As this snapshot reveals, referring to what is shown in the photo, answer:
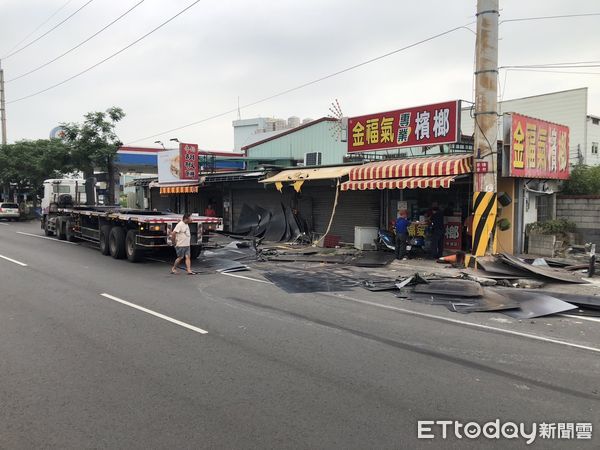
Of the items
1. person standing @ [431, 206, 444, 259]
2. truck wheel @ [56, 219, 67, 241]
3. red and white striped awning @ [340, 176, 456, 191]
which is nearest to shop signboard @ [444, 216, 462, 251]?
person standing @ [431, 206, 444, 259]

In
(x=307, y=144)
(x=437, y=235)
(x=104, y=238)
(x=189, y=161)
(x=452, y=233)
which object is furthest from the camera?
(x=307, y=144)

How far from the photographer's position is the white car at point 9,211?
3744 centimetres

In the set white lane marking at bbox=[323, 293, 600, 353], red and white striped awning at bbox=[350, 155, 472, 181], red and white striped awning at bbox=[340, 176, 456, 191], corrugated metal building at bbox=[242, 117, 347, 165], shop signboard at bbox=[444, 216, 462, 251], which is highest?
corrugated metal building at bbox=[242, 117, 347, 165]

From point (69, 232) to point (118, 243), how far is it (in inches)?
278

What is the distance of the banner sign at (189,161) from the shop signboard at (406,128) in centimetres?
942

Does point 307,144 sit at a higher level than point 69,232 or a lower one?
higher

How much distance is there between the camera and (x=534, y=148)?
47.0 ft

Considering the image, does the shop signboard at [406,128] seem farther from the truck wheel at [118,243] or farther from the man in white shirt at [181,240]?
the truck wheel at [118,243]

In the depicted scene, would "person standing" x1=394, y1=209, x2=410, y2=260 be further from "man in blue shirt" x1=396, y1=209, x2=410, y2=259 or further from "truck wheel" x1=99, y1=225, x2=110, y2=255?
"truck wheel" x1=99, y1=225, x2=110, y2=255

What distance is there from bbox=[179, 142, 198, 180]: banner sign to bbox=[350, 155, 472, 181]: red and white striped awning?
33.3ft

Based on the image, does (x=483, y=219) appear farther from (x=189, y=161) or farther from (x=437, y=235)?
(x=189, y=161)

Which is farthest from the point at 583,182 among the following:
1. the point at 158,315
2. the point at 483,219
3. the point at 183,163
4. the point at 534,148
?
the point at 183,163

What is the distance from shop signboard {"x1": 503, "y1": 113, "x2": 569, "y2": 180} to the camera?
13359mm

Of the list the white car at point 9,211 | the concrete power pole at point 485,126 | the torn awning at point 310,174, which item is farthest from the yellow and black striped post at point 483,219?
the white car at point 9,211
